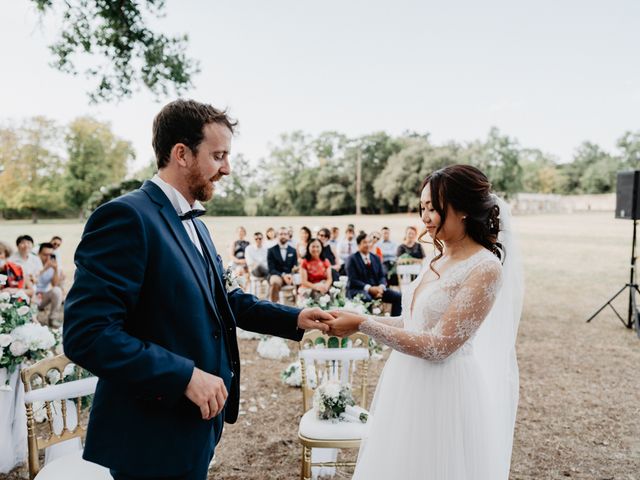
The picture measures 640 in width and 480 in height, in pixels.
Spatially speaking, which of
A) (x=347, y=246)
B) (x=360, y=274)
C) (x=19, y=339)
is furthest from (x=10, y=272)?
(x=347, y=246)

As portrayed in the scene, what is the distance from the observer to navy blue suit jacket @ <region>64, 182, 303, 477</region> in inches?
52.5

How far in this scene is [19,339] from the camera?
3602mm

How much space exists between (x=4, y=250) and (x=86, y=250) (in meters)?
7.49

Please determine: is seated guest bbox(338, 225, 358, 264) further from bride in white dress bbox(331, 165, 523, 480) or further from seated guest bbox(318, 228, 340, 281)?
bride in white dress bbox(331, 165, 523, 480)

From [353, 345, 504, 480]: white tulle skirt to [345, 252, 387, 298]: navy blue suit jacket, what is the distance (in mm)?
5439

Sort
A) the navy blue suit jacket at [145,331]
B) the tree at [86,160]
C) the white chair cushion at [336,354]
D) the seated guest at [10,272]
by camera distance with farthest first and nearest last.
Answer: the tree at [86,160]
the seated guest at [10,272]
the white chair cushion at [336,354]
the navy blue suit jacket at [145,331]

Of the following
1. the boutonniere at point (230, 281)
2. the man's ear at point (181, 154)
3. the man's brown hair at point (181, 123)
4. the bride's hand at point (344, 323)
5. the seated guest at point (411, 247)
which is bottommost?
the seated guest at point (411, 247)

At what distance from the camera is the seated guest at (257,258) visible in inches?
413

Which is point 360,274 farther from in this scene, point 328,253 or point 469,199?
point 469,199

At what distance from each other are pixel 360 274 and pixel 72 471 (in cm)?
589

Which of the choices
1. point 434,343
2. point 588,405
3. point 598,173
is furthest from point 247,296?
point 598,173

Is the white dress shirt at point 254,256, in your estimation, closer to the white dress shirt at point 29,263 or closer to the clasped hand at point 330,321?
the white dress shirt at point 29,263

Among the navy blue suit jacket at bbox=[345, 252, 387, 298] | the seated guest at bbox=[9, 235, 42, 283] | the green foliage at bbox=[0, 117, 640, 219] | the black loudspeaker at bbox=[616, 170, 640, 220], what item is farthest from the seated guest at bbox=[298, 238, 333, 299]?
the green foliage at bbox=[0, 117, 640, 219]


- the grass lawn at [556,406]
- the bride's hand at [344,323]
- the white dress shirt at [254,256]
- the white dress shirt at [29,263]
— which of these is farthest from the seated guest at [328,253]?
the bride's hand at [344,323]
